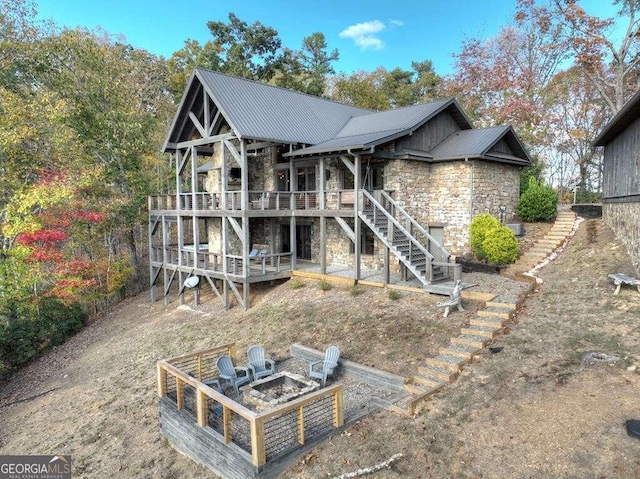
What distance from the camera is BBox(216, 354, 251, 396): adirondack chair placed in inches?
369

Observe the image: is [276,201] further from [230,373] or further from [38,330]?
[38,330]

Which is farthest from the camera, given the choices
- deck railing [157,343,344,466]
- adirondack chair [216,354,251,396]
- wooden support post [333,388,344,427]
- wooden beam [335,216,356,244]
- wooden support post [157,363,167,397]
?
wooden beam [335,216,356,244]

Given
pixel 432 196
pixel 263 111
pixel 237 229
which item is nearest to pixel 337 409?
pixel 237 229

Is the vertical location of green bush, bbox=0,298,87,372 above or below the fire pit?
below

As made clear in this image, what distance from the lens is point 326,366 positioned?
962cm

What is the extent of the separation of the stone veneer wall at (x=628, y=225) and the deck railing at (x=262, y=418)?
406 inches

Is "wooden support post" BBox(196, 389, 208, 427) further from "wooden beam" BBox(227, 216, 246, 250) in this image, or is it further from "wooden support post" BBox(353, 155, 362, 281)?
"wooden beam" BBox(227, 216, 246, 250)

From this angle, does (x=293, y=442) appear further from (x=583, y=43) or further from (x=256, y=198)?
(x=583, y=43)

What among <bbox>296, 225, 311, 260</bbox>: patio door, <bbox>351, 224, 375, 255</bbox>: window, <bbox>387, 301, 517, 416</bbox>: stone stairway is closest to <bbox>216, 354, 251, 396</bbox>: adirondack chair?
<bbox>387, 301, 517, 416</bbox>: stone stairway

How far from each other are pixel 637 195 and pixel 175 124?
18.1 m

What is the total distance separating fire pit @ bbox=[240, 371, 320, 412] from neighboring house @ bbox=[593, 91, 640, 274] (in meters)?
10.4

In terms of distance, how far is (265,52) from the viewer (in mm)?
37844

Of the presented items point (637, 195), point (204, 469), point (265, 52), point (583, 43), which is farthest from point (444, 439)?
point (265, 52)

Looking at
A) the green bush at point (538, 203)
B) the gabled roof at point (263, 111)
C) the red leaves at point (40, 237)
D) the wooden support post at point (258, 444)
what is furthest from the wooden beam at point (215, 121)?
the green bush at point (538, 203)
